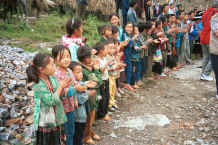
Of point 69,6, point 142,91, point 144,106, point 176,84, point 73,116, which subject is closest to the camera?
point 73,116

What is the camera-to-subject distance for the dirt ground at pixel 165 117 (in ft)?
10.5

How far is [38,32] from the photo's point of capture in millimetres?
8078

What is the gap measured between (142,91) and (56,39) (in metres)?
3.81

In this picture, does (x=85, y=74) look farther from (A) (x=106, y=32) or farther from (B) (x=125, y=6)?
(B) (x=125, y=6)

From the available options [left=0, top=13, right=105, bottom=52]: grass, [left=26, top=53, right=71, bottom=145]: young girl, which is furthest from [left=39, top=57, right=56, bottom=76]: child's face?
[left=0, top=13, right=105, bottom=52]: grass

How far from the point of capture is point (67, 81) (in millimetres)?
2123

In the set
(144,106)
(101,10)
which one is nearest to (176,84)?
(144,106)

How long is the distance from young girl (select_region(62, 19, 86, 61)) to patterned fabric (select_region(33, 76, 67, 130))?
104cm

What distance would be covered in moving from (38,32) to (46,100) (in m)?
6.54

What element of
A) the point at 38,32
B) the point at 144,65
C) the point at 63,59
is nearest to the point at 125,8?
the point at 144,65

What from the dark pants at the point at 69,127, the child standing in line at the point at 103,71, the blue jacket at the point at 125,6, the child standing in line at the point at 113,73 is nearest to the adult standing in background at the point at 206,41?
the blue jacket at the point at 125,6

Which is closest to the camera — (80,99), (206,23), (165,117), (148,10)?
(80,99)

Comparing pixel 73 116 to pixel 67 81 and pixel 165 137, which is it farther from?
pixel 165 137

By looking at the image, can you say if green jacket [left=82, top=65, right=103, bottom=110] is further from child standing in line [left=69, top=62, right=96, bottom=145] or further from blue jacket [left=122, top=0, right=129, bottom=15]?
blue jacket [left=122, top=0, right=129, bottom=15]
